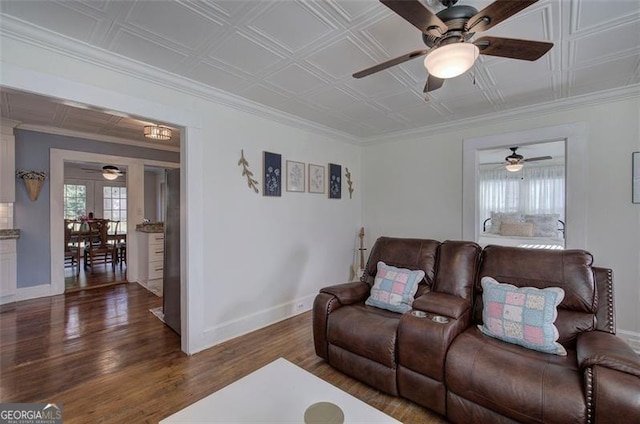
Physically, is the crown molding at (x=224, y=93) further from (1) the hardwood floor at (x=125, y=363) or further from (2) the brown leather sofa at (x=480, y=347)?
(1) the hardwood floor at (x=125, y=363)

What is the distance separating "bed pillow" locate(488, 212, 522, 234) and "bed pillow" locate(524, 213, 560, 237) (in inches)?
12.4

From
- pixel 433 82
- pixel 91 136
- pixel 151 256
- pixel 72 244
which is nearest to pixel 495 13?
pixel 433 82

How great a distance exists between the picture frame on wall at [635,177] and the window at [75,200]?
10.8 meters

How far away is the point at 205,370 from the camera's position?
231 cm

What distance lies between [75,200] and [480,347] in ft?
32.3

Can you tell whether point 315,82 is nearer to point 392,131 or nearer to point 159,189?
point 392,131

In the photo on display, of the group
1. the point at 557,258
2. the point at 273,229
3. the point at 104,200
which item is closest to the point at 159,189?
the point at 104,200

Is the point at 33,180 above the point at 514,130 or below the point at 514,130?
below

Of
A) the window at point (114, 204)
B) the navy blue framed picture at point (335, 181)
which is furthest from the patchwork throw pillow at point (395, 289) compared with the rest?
the window at point (114, 204)

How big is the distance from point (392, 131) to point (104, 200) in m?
8.52

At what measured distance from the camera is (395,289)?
2.41m

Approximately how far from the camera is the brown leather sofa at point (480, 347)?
135 cm

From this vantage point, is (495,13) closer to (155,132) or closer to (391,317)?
(391,317)

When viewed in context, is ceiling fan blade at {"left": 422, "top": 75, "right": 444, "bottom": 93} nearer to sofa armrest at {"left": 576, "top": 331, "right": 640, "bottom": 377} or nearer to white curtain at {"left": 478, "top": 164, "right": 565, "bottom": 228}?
sofa armrest at {"left": 576, "top": 331, "right": 640, "bottom": 377}
